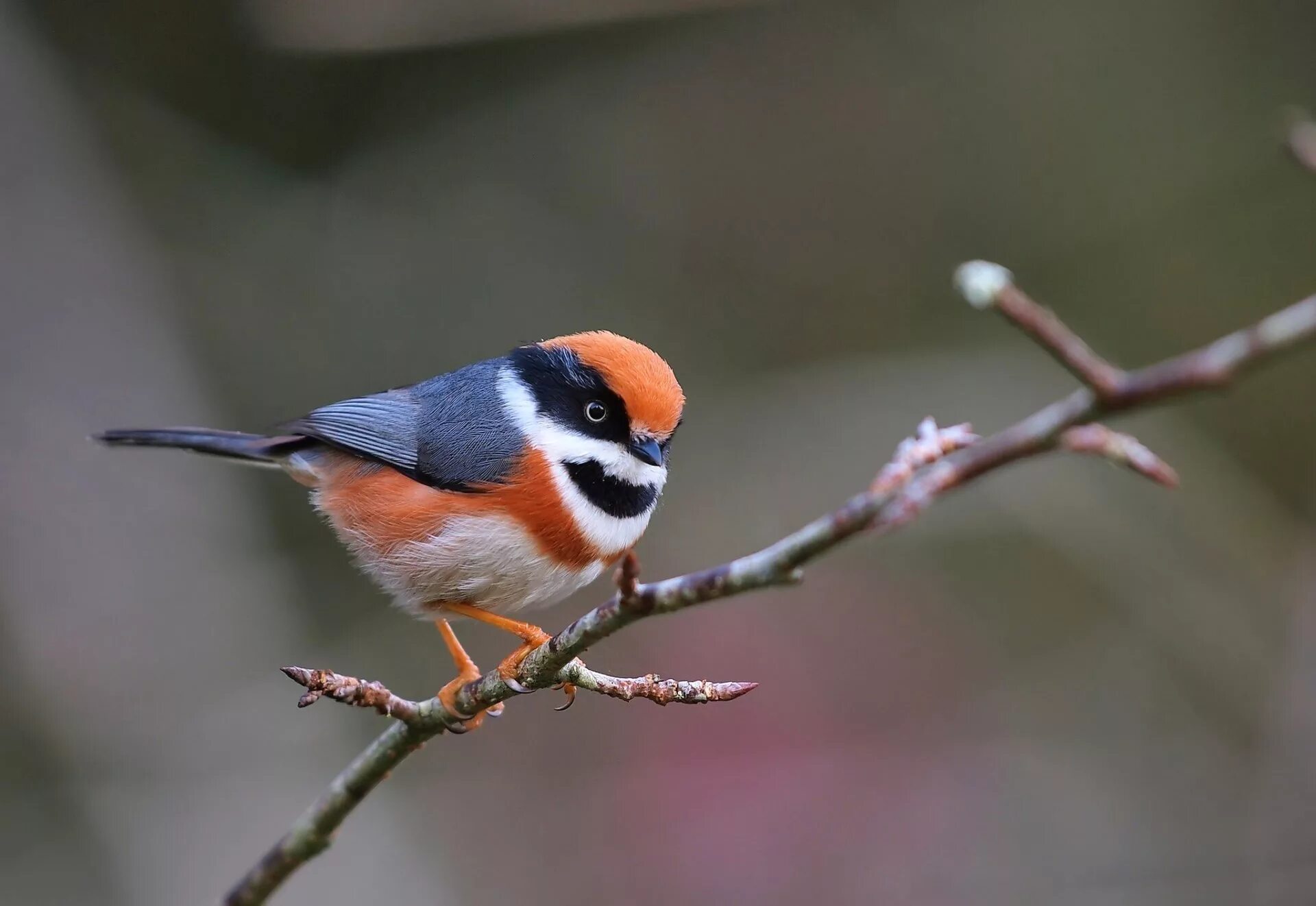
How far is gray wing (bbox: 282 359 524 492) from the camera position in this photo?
3.65m

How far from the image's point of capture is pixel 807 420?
21.7 feet

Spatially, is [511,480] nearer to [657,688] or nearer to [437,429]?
[437,429]

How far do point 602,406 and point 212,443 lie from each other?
171 cm

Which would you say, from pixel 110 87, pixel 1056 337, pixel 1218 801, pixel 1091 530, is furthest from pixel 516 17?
pixel 1056 337

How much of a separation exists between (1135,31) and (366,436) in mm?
6903

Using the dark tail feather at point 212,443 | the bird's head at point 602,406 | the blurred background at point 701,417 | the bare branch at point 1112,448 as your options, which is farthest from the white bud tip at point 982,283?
the blurred background at point 701,417

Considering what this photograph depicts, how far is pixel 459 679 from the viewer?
3500mm

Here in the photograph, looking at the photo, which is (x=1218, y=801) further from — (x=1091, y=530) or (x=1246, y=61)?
(x=1246, y=61)

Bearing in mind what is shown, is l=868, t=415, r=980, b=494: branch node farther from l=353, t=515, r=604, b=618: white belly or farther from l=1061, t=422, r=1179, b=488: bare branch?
l=353, t=515, r=604, b=618: white belly

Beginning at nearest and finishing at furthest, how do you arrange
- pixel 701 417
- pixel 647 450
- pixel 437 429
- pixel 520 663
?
pixel 520 663
pixel 647 450
pixel 437 429
pixel 701 417

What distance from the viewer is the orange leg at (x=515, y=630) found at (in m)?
3.11

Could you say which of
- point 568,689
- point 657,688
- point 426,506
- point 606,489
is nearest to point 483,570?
point 426,506

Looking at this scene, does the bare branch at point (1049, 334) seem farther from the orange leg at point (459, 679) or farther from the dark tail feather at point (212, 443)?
A: the dark tail feather at point (212, 443)

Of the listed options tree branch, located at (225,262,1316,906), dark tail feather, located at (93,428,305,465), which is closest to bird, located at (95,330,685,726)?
dark tail feather, located at (93,428,305,465)
